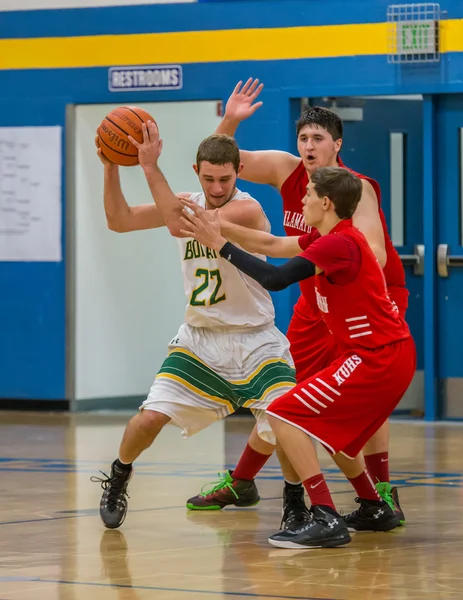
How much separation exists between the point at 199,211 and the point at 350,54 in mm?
5170

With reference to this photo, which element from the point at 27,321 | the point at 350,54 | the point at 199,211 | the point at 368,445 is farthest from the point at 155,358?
the point at 199,211

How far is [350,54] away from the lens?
33.7 ft

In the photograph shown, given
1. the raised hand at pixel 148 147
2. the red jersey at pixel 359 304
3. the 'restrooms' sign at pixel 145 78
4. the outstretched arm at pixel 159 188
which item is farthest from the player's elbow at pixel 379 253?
the 'restrooms' sign at pixel 145 78

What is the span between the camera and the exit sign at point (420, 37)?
393 inches

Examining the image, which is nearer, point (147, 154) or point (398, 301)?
point (147, 154)

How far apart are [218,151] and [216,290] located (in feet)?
2.06

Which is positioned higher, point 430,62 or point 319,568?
point 430,62

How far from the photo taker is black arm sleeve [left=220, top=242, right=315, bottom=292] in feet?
17.4

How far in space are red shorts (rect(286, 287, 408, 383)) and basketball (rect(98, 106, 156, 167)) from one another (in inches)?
40.5

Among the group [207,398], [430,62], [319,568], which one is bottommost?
[319,568]

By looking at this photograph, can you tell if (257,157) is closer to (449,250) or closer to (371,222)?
(371,222)

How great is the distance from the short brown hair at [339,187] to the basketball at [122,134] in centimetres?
84

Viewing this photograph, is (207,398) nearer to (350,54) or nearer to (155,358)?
(350,54)

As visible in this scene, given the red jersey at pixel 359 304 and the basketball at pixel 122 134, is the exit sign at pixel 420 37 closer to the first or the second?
the basketball at pixel 122 134
